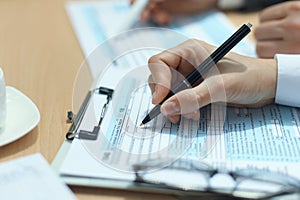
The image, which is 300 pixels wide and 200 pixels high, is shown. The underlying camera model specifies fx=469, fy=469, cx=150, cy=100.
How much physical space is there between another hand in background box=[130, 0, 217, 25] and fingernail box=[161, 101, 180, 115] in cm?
42

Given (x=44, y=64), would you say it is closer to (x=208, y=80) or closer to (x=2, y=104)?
(x=2, y=104)

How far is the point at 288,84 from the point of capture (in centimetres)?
66

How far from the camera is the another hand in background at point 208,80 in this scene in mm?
590

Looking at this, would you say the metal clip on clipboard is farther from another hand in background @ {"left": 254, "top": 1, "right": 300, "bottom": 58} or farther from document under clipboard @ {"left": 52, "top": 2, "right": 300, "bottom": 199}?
another hand in background @ {"left": 254, "top": 1, "right": 300, "bottom": 58}

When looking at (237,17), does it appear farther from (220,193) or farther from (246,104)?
(220,193)

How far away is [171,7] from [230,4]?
0.13 m

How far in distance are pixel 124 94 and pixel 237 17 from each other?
422mm

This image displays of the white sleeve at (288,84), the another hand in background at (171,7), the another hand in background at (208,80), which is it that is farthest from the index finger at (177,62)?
the another hand in background at (171,7)

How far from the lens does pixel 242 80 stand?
629 mm

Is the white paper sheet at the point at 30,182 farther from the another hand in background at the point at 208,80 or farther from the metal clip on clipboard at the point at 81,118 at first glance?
the another hand in background at the point at 208,80

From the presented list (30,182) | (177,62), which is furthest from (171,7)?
(30,182)

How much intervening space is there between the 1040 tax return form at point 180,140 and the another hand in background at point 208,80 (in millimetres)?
17

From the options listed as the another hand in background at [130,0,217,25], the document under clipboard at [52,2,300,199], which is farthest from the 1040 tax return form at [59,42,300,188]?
the another hand in background at [130,0,217,25]

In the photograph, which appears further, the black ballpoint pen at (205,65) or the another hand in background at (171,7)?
the another hand in background at (171,7)
